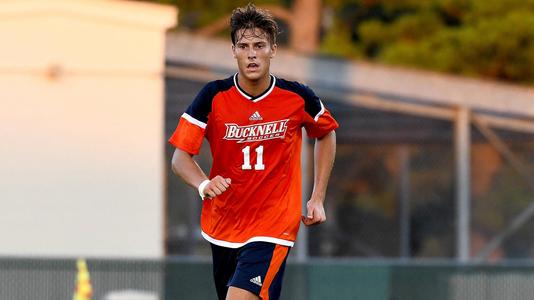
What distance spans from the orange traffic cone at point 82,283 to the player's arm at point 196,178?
5.07 metres

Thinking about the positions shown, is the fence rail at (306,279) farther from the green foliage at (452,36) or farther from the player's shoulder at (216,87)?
the green foliage at (452,36)

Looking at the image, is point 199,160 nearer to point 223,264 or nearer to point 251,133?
point 223,264

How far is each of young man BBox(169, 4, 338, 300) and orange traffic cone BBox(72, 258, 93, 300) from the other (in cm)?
488

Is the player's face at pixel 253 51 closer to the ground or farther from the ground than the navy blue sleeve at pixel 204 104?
farther from the ground

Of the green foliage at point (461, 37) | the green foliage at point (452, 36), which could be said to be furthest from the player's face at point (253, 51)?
the green foliage at point (461, 37)

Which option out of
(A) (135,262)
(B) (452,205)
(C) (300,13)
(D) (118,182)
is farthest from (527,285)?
(C) (300,13)

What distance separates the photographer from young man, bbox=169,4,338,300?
797 cm

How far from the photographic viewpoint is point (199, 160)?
2317 cm

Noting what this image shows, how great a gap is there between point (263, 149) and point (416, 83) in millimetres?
12108

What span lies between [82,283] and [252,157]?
5.51 metres

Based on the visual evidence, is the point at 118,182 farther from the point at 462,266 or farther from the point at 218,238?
the point at 218,238

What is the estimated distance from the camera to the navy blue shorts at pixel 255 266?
8.08 m

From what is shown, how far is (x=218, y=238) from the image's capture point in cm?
825

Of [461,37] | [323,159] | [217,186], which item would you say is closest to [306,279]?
[323,159]
